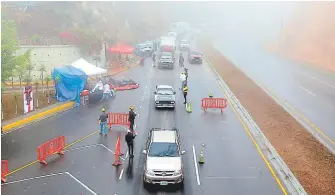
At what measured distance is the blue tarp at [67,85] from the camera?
2956cm

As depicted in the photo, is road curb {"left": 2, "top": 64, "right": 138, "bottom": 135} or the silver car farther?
road curb {"left": 2, "top": 64, "right": 138, "bottom": 135}

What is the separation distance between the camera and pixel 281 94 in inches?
1399

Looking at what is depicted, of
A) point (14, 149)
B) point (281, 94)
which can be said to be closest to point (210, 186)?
point (14, 149)

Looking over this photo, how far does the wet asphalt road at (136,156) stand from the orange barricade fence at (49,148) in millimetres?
352

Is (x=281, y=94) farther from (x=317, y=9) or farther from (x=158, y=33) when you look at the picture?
(x=317, y=9)

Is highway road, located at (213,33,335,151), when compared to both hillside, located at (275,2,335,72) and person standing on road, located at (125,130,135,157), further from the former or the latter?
person standing on road, located at (125,130,135,157)

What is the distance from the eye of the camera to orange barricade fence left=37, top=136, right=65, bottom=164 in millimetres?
18031

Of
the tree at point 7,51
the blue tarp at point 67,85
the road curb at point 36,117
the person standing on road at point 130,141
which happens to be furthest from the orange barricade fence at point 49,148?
the blue tarp at point 67,85

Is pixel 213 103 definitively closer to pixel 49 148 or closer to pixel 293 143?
pixel 293 143

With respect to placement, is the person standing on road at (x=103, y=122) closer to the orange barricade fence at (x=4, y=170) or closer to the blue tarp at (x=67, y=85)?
the orange barricade fence at (x=4, y=170)

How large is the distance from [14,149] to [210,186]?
398 inches

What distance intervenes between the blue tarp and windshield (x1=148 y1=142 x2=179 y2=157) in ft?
45.3

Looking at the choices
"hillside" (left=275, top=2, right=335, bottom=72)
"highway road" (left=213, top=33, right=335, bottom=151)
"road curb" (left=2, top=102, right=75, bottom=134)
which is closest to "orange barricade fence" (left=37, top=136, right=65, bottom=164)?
"road curb" (left=2, top=102, right=75, bottom=134)

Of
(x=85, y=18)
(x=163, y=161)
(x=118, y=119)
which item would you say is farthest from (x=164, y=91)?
(x=85, y=18)
